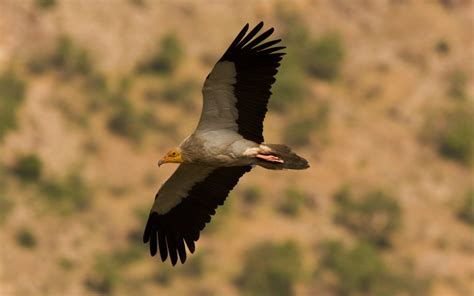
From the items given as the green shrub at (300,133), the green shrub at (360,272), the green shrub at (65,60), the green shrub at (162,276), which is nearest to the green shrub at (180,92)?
the green shrub at (65,60)

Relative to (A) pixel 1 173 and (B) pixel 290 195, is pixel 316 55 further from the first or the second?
(A) pixel 1 173

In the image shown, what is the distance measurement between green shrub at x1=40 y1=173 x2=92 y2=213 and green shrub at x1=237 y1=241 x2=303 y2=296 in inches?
240

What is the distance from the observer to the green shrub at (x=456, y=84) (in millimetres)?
53375

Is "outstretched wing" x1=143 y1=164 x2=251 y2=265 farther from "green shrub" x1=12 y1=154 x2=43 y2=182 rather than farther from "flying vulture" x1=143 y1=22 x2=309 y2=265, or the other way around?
"green shrub" x1=12 y1=154 x2=43 y2=182

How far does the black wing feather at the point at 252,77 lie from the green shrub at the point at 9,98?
2922cm

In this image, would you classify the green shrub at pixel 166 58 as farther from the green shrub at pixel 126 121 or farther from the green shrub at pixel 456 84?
the green shrub at pixel 456 84

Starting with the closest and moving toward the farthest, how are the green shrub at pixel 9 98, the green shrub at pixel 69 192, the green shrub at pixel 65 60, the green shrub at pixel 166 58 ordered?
the green shrub at pixel 9 98
the green shrub at pixel 69 192
the green shrub at pixel 65 60
the green shrub at pixel 166 58

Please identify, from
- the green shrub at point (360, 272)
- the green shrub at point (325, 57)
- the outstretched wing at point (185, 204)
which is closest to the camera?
the outstretched wing at point (185, 204)

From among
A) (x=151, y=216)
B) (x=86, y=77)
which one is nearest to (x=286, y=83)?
(x=86, y=77)

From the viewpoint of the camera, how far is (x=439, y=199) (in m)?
49.5

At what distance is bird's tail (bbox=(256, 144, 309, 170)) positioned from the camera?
58.0 ft

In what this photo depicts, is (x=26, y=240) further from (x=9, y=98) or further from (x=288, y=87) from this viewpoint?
(x=288, y=87)

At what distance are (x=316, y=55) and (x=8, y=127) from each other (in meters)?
15.2

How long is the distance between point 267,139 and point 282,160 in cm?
3138
